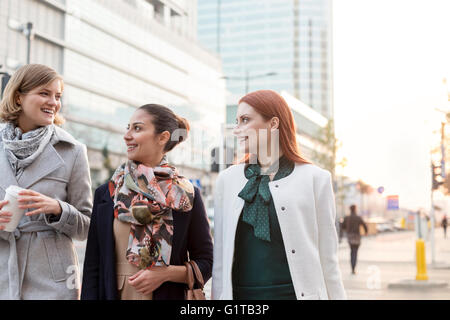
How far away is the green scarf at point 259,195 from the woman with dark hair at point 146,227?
0.26 meters

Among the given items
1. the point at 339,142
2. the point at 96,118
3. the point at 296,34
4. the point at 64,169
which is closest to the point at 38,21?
the point at 96,118

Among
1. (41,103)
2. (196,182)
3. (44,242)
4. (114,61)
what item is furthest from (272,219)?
(114,61)

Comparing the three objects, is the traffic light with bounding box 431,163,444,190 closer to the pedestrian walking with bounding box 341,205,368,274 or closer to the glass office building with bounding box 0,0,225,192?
the pedestrian walking with bounding box 341,205,368,274

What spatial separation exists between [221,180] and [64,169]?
31.1 inches

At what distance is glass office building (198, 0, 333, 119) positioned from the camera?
109m

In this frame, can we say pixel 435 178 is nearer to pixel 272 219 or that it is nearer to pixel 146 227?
pixel 272 219

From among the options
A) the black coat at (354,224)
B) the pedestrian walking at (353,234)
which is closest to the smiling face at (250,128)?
the pedestrian walking at (353,234)

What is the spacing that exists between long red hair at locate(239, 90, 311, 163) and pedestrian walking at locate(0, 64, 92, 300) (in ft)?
3.00

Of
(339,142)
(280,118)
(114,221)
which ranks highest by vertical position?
(339,142)

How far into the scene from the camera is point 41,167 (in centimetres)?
255

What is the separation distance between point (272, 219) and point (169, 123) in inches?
26.2

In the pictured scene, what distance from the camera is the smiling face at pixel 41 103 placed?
2.54 m

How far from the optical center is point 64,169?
261 centimetres
